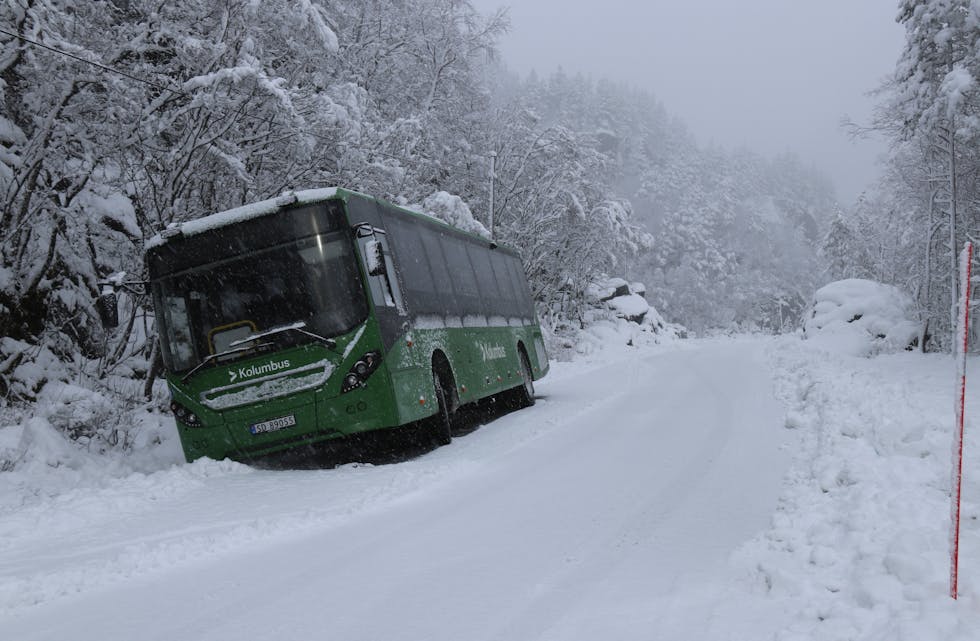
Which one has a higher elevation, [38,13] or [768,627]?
[38,13]

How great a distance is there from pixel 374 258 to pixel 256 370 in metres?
1.83

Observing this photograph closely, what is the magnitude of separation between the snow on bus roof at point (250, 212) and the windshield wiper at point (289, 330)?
1332mm

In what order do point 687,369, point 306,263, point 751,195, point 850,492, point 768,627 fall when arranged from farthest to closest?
point 751,195 < point 687,369 < point 306,263 < point 850,492 < point 768,627

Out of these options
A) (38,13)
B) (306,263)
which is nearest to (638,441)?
(306,263)

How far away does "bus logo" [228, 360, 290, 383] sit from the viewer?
8.61 meters

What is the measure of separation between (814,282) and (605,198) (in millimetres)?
80512

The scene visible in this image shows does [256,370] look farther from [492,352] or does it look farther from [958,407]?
[958,407]

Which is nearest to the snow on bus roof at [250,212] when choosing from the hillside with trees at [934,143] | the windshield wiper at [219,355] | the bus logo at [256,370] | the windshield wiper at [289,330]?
the windshield wiper at [289,330]

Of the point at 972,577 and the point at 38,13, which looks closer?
the point at 972,577

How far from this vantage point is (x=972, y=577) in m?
3.51

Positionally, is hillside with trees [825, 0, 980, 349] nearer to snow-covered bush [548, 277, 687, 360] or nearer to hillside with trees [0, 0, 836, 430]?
hillside with trees [0, 0, 836, 430]

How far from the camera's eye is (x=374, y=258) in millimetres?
8555

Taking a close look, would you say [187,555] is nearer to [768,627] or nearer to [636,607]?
[636,607]

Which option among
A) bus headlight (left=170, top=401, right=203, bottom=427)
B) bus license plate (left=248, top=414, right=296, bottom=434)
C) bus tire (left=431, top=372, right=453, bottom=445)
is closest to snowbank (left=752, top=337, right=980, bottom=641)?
bus tire (left=431, top=372, right=453, bottom=445)
